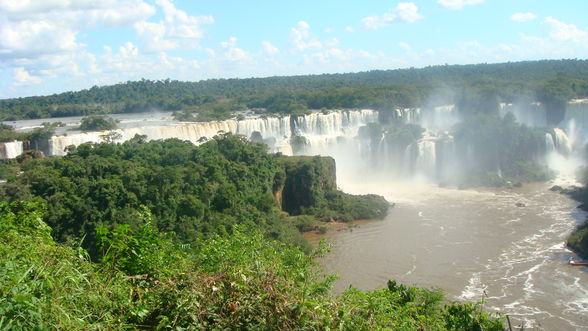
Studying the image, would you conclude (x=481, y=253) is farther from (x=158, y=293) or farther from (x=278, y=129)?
(x=278, y=129)

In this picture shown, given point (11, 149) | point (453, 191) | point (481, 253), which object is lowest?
point (481, 253)

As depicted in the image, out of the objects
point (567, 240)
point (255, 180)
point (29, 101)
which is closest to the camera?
point (567, 240)

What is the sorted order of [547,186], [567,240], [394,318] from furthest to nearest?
[547,186]
[567,240]
[394,318]

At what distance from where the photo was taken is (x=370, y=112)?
42.7m

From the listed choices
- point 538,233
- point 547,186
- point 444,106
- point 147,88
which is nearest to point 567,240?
point 538,233

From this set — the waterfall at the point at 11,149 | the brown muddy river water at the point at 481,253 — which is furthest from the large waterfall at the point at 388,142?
the waterfall at the point at 11,149

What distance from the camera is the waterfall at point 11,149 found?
25047mm

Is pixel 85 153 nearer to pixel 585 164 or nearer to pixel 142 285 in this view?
pixel 142 285

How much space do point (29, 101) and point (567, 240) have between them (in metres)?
53.0


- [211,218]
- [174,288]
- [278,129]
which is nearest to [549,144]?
[278,129]

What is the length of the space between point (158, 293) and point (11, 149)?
926 inches

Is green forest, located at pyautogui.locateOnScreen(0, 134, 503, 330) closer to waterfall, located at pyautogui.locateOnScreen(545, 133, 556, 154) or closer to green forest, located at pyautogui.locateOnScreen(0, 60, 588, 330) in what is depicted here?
green forest, located at pyautogui.locateOnScreen(0, 60, 588, 330)

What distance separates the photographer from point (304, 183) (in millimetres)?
27422

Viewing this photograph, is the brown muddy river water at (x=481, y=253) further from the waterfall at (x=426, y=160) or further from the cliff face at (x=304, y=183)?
the waterfall at (x=426, y=160)
